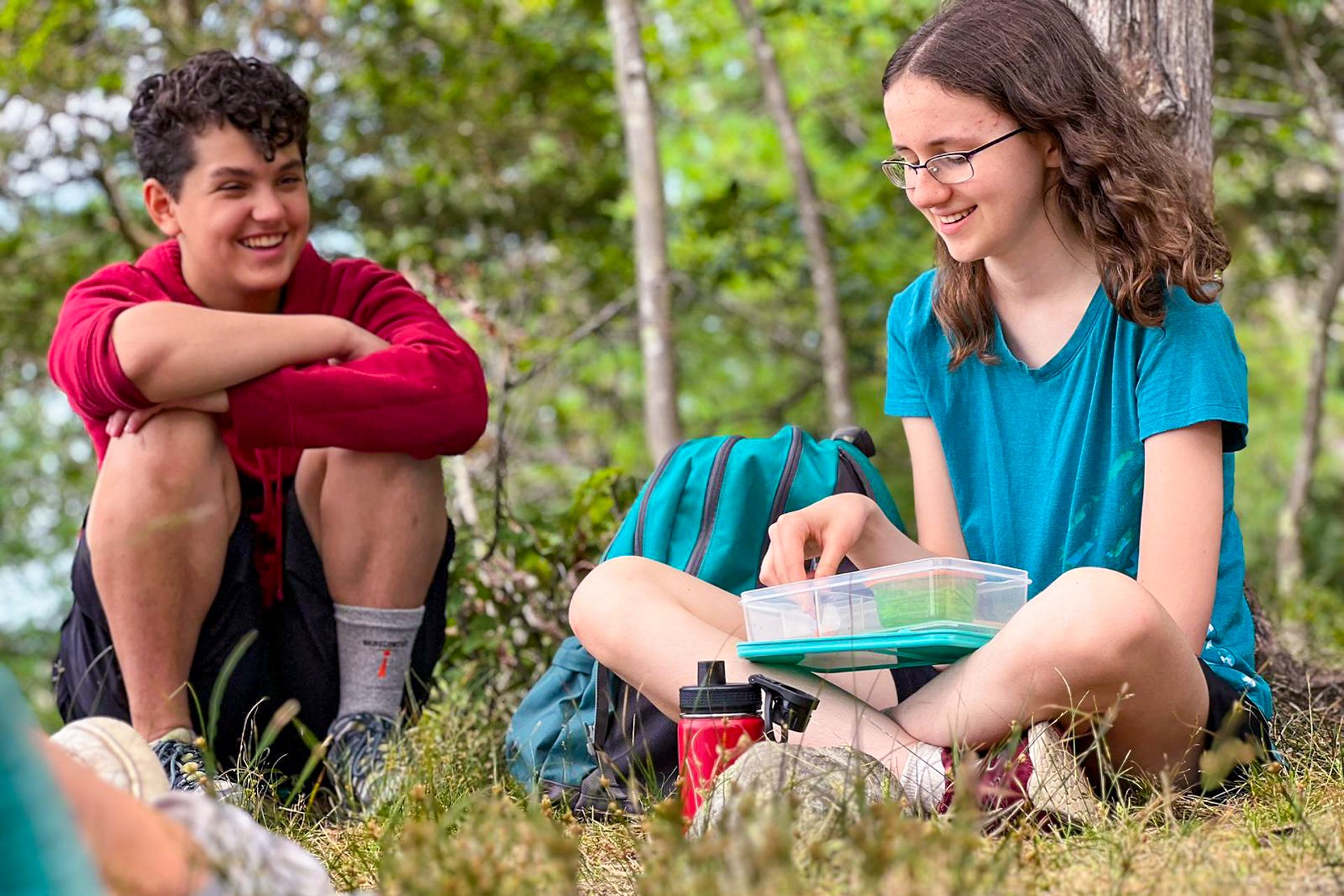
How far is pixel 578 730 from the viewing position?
2.69m

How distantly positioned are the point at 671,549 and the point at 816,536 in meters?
0.43

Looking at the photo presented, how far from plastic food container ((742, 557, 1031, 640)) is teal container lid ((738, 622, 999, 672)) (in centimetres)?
2

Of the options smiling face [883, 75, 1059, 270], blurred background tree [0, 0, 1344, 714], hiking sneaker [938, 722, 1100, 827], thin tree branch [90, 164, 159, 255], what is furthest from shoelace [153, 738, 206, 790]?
thin tree branch [90, 164, 159, 255]

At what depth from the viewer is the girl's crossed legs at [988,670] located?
6.68 feet

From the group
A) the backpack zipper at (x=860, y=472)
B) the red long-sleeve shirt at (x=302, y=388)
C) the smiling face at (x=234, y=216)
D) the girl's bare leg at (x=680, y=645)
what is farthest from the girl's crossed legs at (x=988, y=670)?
the smiling face at (x=234, y=216)

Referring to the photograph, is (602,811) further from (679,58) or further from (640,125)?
(679,58)

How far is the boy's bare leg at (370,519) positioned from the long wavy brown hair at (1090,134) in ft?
4.17

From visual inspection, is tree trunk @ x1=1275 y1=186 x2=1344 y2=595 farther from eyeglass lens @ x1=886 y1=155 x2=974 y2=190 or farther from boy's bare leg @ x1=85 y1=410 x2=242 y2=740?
boy's bare leg @ x1=85 y1=410 x2=242 y2=740

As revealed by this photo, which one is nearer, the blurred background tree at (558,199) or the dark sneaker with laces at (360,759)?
the dark sneaker with laces at (360,759)

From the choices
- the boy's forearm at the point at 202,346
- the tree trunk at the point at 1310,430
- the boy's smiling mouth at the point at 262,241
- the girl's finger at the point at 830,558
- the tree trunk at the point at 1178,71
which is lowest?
the tree trunk at the point at 1310,430

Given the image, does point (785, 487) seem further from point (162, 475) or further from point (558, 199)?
point (558, 199)

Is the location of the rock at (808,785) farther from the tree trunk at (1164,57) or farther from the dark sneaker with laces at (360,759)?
the tree trunk at (1164,57)

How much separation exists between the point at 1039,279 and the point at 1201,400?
0.43m

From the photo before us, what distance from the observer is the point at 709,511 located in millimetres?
2748
